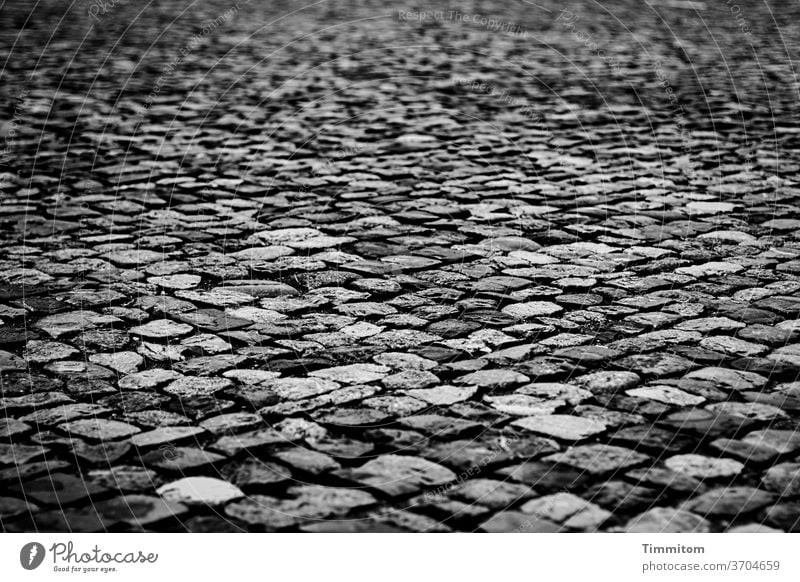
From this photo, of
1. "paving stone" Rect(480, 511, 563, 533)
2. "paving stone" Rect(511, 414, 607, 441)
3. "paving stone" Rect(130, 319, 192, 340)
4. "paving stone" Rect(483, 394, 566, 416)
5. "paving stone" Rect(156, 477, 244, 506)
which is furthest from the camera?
"paving stone" Rect(130, 319, 192, 340)

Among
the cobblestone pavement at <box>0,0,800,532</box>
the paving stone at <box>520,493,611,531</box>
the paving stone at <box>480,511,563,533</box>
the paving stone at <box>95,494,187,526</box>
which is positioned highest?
the paving stone at <box>95,494,187,526</box>

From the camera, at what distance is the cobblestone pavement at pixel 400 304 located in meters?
3.07

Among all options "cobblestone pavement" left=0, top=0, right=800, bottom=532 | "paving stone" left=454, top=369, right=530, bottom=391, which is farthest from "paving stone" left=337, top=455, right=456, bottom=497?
"paving stone" left=454, top=369, right=530, bottom=391

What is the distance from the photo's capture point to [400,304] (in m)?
4.68

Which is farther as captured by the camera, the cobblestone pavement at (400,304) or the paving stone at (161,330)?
the paving stone at (161,330)

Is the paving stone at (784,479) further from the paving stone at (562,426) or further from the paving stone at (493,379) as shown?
the paving stone at (493,379)

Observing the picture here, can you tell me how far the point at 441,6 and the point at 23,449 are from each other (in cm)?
1511

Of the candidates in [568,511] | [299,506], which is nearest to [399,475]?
[299,506]

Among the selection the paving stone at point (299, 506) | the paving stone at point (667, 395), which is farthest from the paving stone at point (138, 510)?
the paving stone at point (667, 395)

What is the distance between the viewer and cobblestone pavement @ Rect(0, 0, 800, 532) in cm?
307

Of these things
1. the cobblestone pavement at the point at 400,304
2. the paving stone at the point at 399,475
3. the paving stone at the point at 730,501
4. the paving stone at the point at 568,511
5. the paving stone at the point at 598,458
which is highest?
the paving stone at the point at 568,511

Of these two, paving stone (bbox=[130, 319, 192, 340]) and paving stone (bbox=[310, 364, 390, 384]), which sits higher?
paving stone (bbox=[310, 364, 390, 384])

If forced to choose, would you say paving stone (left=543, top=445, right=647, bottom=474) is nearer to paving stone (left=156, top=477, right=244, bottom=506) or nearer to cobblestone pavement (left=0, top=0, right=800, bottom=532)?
cobblestone pavement (left=0, top=0, right=800, bottom=532)

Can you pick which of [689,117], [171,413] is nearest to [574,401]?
[171,413]
